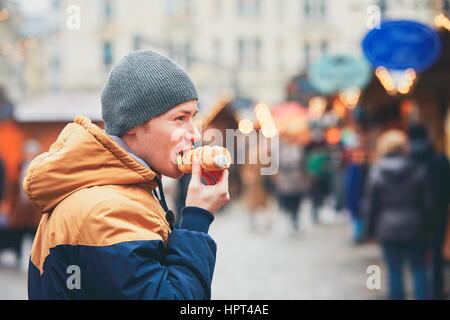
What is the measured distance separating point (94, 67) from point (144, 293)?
2511 centimetres

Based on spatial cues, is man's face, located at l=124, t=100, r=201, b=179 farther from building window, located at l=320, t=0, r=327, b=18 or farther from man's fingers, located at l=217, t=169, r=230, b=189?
building window, located at l=320, t=0, r=327, b=18

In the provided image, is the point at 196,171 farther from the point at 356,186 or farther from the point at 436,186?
the point at 356,186

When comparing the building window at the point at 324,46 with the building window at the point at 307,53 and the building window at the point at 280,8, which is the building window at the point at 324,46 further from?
the building window at the point at 280,8

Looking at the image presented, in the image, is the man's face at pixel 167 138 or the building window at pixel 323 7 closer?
the man's face at pixel 167 138

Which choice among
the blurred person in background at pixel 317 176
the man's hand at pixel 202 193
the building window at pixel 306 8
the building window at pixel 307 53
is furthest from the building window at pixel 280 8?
the man's hand at pixel 202 193

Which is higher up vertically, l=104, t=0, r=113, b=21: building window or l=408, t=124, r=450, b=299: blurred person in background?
l=104, t=0, r=113, b=21: building window

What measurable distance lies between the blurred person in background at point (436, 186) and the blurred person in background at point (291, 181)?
6.84 meters

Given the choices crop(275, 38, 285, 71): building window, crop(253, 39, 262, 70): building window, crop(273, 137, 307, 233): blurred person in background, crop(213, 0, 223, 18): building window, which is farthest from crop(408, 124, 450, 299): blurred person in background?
crop(213, 0, 223, 18): building window

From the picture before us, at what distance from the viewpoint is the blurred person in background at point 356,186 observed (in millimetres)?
12336

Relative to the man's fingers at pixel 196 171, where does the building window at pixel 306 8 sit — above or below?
above

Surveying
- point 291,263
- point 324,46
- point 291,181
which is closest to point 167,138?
point 291,263

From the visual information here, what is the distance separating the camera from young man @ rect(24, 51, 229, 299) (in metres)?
1.82

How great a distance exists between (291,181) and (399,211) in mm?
7051
